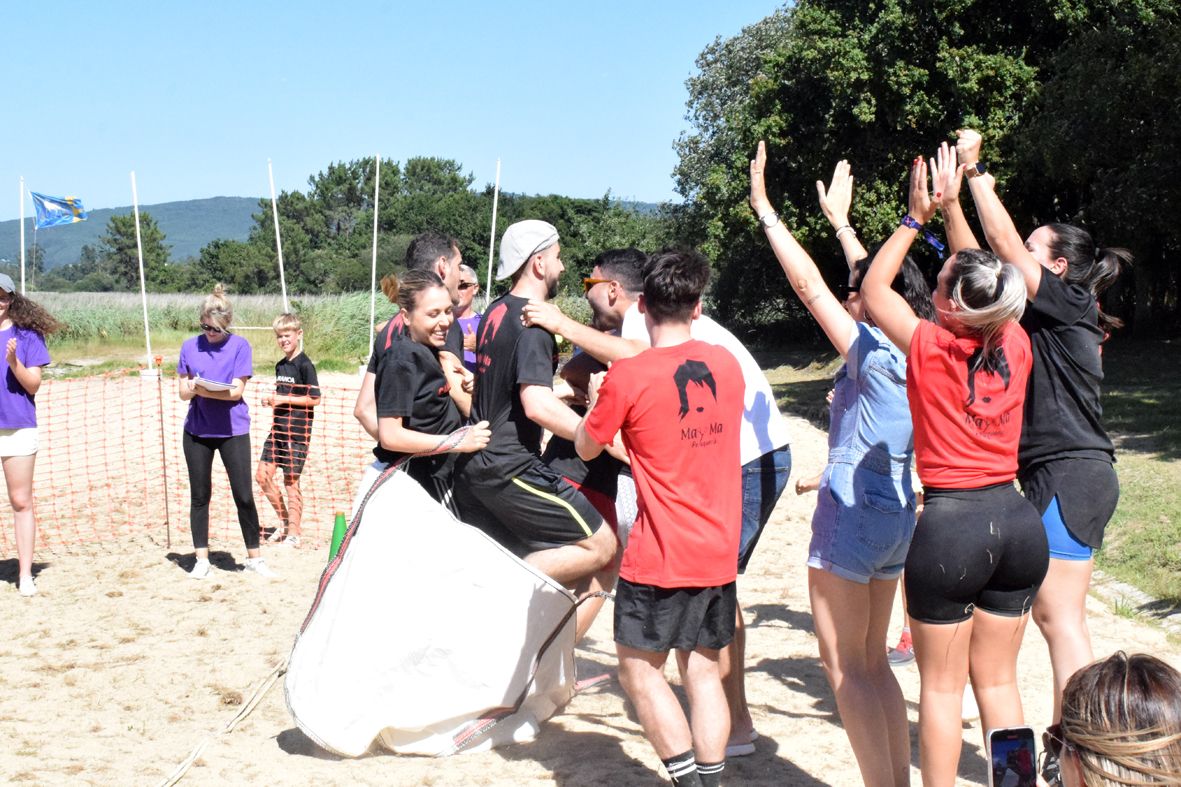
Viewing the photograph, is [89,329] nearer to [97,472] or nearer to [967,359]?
[97,472]

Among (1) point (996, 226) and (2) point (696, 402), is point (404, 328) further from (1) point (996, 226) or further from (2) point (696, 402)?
(1) point (996, 226)

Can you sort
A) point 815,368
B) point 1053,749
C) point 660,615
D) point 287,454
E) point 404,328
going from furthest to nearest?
point 815,368 → point 287,454 → point 404,328 → point 660,615 → point 1053,749

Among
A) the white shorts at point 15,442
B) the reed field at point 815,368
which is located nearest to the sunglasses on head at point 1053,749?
the reed field at point 815,368

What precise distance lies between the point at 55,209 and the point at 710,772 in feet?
62.0

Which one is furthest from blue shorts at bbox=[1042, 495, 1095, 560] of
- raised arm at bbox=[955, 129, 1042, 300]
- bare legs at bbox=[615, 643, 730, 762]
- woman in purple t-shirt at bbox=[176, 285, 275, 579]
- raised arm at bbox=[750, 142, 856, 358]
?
woman in purple t-shirt at bbox=[176, 285, 275, 579]

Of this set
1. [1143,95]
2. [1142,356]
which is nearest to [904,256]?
[1143,95]

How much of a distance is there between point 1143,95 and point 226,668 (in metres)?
15.6

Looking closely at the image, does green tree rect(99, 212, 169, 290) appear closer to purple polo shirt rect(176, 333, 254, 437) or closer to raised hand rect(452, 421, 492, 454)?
purple polo shirt rect(176, 333, 254, 437)

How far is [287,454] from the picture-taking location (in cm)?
835

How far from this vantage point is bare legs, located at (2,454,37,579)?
6.87 metres

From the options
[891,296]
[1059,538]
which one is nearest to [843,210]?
[891,296]

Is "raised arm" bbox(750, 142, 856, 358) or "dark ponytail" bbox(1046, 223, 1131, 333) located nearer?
"raised arm" bbox(750, 142, 856, 358)

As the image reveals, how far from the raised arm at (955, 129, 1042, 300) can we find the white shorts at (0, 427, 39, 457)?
19.5 ft

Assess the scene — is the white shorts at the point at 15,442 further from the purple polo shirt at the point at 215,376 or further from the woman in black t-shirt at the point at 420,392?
the woman in black t-shirt at the point at 420,392
